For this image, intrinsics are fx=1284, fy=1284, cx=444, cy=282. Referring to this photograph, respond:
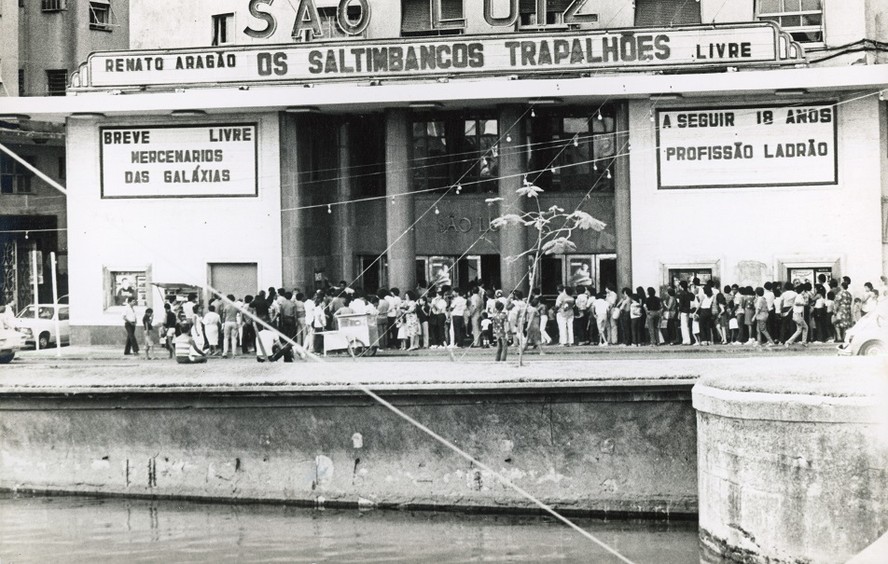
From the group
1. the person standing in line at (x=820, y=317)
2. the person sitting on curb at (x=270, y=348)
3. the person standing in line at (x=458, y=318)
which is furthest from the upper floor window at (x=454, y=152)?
the person standing in line at (x=820, y=317)

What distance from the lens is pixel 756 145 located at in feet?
102

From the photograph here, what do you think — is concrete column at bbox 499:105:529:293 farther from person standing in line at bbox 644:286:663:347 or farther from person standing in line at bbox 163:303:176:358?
person standing in line at bbox 163:303:176:358

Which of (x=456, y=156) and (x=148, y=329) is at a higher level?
(x=456, y=156)

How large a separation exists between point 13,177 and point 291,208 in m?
13.3

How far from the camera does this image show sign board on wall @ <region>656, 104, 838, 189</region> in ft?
102

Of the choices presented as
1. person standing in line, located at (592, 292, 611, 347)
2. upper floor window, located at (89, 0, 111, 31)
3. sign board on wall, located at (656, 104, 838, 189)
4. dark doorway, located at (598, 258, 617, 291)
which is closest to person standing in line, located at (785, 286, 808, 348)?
sign board on wall, located at (656, 104, 838, 189)

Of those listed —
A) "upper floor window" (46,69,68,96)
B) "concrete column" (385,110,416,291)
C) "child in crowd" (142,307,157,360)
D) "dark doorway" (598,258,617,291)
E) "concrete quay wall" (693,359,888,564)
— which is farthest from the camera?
"upper floor window" (46,69,68,96)

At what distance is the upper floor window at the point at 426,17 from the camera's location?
114 feet

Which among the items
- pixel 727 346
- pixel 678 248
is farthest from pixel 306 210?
pixel 727 346

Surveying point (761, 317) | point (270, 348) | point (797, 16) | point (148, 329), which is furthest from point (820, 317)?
point (148, 329)

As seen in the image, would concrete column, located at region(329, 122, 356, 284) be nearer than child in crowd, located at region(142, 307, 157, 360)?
No

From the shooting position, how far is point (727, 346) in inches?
1128

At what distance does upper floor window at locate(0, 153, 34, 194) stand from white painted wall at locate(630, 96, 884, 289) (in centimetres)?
2121

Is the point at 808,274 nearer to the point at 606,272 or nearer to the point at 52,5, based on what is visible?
the point at 606,272
